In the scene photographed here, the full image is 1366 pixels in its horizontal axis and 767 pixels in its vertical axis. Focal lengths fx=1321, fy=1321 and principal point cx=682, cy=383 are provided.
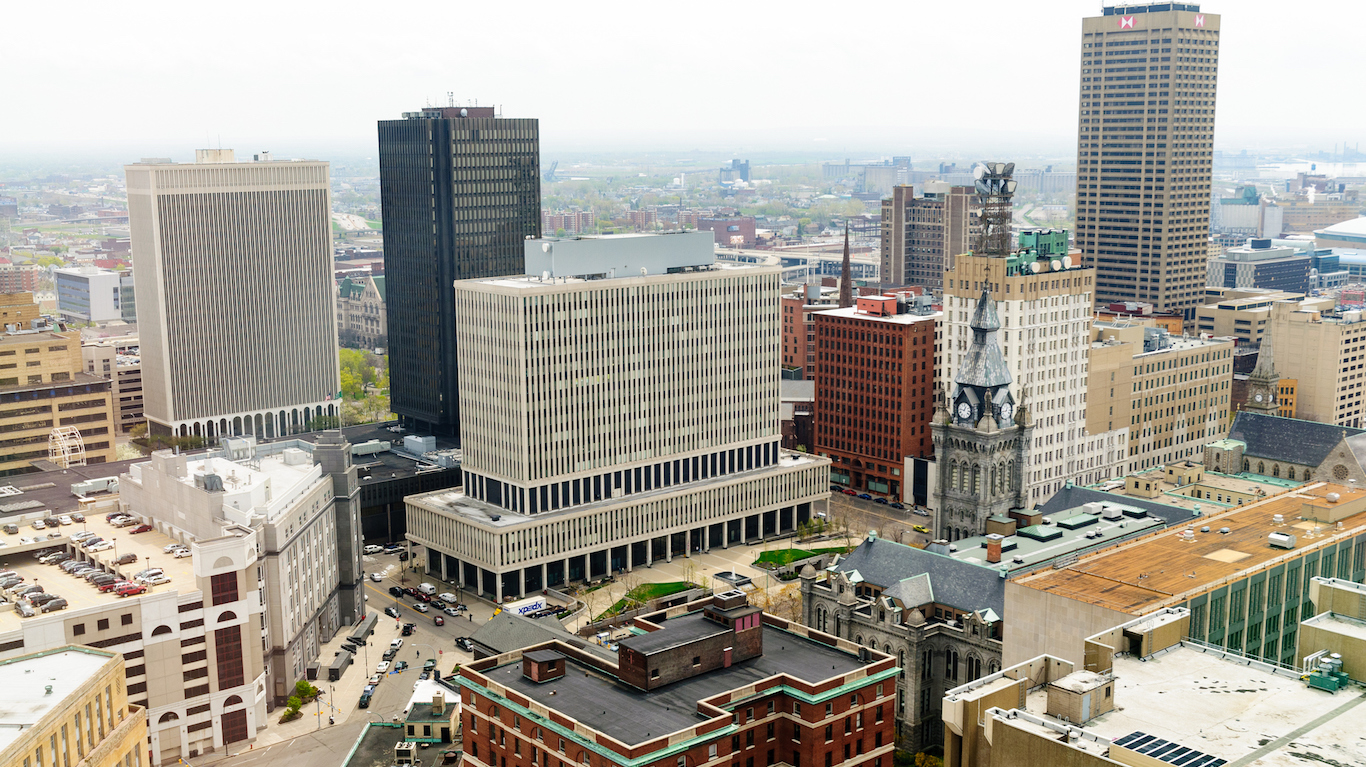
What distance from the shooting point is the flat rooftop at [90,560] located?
493ft

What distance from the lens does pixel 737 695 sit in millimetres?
126188

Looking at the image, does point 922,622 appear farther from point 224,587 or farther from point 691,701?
point 224,587

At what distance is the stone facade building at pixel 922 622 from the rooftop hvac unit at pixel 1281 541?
97.5 ft

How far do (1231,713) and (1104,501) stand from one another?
364ft

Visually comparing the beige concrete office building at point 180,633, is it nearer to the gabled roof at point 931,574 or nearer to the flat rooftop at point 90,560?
the flat rooftop at point 90,560

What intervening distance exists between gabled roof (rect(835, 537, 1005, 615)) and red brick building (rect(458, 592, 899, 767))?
2341cm

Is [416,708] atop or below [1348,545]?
below

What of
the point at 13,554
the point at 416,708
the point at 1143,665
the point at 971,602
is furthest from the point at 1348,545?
the point at 13,554

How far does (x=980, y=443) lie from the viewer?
616 feet

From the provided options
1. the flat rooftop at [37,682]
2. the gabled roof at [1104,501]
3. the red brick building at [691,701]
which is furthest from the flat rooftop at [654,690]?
the gabled roof at [1104,501]

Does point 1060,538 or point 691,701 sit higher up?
point 1060,538

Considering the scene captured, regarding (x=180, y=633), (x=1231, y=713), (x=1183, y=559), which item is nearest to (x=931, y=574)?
(x=1183, y=559)

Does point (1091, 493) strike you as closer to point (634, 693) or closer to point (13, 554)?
point (634, 693)

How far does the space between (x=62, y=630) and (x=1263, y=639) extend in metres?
128
